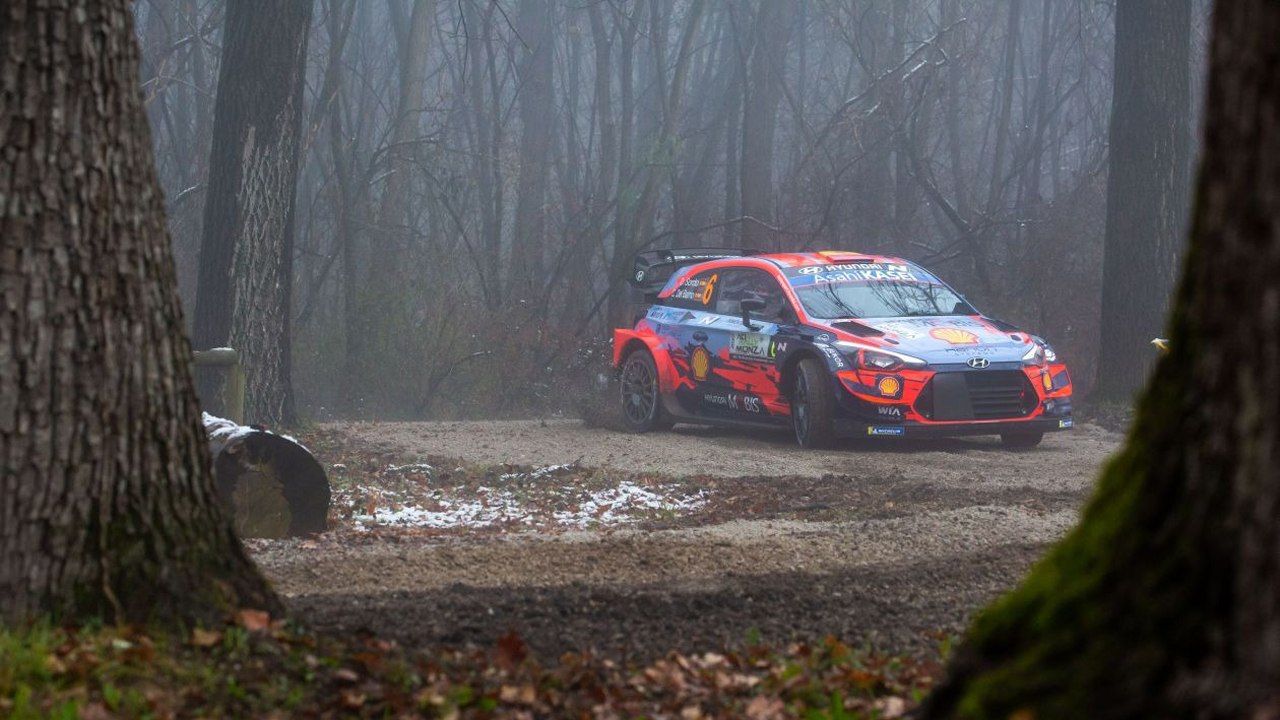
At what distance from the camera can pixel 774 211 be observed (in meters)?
23.8

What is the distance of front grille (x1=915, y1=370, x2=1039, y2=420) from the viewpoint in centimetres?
1256

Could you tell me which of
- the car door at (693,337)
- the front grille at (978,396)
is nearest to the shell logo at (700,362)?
the car door at (693,337)

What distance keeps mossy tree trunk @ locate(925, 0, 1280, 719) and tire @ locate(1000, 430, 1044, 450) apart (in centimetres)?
1076

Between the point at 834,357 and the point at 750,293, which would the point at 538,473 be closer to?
the point at 834,357

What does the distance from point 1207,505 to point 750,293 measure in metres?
11.7

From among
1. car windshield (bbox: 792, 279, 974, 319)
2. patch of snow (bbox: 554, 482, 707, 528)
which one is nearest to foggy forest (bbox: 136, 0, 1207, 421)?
car windshield (bbox: 792, 279, 974, 319)

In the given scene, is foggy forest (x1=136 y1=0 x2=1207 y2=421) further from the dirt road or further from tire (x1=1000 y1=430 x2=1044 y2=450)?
the dirt road

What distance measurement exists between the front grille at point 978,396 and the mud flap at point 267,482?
18.4 ft

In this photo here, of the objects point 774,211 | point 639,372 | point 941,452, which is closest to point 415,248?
point 774,211

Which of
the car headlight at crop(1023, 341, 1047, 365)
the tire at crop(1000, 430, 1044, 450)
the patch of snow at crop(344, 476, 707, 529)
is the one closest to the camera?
the patch of snow at crop(344, 476, 707, 529)

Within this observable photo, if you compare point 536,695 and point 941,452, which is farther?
point 941,452

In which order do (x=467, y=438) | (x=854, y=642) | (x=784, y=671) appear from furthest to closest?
(x=467, y=438)
(x=854, y=642)
(x=784, y=671)

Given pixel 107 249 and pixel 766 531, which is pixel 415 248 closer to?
pixel 766 531

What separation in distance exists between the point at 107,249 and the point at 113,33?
2.12 feet
